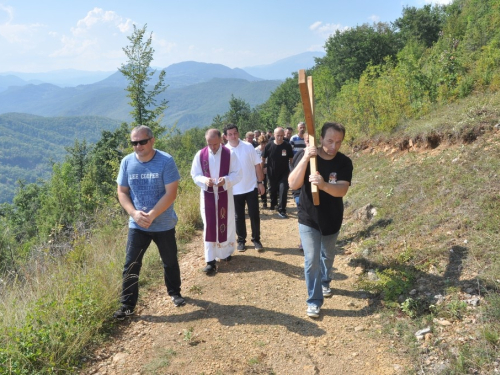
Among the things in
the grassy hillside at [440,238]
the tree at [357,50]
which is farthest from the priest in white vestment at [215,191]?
the tree at [357,50]

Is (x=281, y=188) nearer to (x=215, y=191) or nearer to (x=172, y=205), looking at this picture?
(x=215, y=191)

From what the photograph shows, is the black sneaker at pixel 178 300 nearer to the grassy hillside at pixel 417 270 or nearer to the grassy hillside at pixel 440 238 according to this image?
the grassy hillside at pixel 417 270

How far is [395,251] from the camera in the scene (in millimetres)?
4641

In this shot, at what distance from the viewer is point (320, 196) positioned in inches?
141

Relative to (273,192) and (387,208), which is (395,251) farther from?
(273,192)

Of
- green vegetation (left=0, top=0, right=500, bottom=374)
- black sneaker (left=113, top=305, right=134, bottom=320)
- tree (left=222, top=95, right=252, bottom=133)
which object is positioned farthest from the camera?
tree (left=222, top=95, right=252, bottom=133)

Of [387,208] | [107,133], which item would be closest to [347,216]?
[387,208]

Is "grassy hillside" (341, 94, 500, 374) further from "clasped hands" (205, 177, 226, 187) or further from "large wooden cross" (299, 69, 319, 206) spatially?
"clasped hands" (205, 177, 226, 187)

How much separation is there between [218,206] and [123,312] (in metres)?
1.94

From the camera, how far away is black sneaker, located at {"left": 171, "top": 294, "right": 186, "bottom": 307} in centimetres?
411

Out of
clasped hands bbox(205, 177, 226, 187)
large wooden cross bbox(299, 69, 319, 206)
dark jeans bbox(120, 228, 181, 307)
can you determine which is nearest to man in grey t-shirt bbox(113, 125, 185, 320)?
dark jeans bbox(120, 228, 181, 307)

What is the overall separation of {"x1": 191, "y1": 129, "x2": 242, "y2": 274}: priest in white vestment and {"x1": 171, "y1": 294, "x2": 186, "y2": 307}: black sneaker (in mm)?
857

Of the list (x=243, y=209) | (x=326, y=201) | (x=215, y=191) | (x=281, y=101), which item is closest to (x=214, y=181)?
(x=215, y=191)

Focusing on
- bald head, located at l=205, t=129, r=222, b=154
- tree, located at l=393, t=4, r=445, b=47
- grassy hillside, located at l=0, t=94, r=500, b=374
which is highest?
tree, located at l=393, t=4, r=445, b=47
